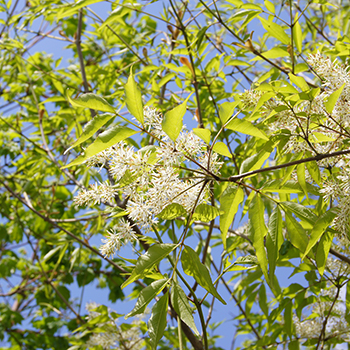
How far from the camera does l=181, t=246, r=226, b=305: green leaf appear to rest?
651 millimetres

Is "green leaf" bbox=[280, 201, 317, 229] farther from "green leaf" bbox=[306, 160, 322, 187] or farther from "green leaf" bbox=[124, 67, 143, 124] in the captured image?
"green leaf" bbox=[124, 67, 143, 124]

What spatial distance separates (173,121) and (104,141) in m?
0.12

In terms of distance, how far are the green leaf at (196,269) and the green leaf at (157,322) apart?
7cm

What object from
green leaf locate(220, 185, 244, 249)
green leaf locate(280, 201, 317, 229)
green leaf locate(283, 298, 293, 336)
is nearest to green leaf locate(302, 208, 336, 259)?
green leaf locate(280, 201, 317, 229)

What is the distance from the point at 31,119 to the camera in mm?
2176

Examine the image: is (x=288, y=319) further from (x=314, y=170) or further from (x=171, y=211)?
(x=171, y=211)

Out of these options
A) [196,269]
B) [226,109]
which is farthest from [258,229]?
[226,109]

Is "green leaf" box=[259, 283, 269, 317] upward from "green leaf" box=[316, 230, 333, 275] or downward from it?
upward

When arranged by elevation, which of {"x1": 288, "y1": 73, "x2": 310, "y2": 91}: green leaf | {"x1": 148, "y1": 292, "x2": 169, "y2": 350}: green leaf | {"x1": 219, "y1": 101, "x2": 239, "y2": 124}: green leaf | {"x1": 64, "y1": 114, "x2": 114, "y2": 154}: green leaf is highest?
{"x1": 288, "y1": 73, "x2": 310, "y2": 91}: green leaf

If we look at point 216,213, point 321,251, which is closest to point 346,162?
point 321,251

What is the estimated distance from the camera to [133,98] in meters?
0.63

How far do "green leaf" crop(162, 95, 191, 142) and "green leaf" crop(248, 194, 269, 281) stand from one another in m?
0.23

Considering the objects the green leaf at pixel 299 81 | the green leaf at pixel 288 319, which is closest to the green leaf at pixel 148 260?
the green leaf at pixel 299 81

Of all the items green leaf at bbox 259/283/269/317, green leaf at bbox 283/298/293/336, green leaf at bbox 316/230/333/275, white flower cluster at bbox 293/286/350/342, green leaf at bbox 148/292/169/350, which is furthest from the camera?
white flower cluster at bbox 293/286/350/342
